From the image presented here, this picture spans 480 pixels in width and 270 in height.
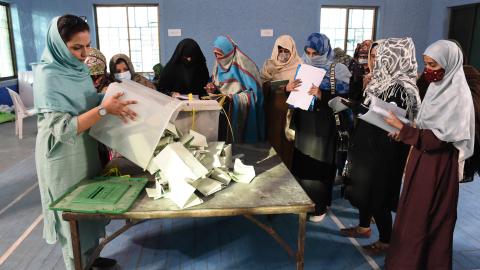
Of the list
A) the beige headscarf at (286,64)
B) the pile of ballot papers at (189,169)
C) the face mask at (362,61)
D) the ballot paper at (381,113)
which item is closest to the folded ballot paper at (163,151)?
the pile of ballot papers at (189,169)

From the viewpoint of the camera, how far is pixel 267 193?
145cm

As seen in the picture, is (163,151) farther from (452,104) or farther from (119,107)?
(452,104)

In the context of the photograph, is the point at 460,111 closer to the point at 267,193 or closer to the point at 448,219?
the point at 448,219

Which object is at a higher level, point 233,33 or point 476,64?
point 233,33

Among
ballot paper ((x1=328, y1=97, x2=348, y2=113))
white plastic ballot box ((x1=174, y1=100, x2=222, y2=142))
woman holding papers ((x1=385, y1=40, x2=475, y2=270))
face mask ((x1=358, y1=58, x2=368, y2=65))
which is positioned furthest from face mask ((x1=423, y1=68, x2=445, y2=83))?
face mask ((x1=358, y1=58, x2=368, y2=65))

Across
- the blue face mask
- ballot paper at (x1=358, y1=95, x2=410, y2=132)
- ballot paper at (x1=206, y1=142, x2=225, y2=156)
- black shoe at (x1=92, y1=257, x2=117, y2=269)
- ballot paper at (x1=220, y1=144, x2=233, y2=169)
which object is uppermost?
the blue face mask

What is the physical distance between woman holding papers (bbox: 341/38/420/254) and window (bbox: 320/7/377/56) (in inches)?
244

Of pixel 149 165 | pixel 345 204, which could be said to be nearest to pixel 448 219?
pixel 345 204

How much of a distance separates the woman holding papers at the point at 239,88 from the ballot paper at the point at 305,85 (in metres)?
0.40

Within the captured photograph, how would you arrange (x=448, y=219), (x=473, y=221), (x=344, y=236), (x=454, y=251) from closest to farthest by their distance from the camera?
(x=448, y=219), (x=454, y=251), (x=344, y=236), (x=473, y=221)

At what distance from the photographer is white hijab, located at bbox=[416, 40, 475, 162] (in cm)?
154

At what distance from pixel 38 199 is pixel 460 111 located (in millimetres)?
3124

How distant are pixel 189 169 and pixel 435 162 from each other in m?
1.17

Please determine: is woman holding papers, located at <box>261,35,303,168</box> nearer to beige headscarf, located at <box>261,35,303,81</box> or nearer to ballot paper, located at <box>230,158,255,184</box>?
beige headscarf, located at <box>261,35,303,81</box>
